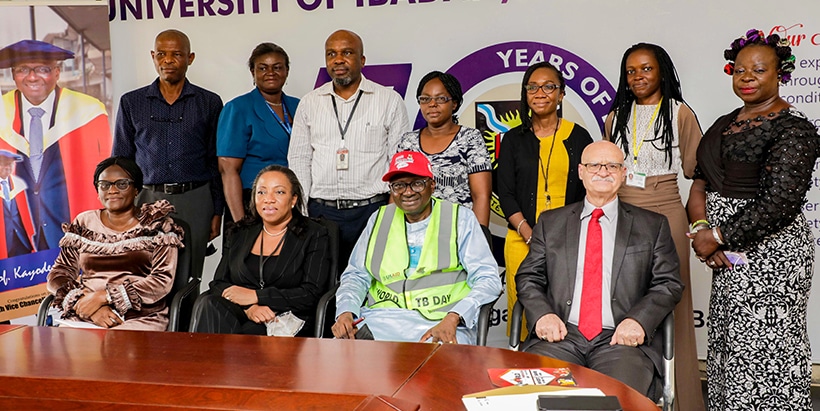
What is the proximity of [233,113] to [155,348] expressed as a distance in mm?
2103

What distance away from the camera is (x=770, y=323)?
313 centimetres

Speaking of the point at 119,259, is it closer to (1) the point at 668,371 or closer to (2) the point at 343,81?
(2) the point at 343,81

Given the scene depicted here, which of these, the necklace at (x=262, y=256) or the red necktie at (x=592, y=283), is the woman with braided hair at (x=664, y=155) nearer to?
the red necktie at (x=592, y=283)

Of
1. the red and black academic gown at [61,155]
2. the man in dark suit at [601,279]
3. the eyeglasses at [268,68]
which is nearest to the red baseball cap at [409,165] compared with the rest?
the man in dark suit at [601,279]

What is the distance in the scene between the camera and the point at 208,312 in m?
3.28

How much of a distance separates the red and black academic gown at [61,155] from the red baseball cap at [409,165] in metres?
2.64

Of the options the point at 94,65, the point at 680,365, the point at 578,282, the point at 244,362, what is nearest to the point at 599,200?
the point at 578,282

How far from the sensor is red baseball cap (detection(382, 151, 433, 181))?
3256 mm

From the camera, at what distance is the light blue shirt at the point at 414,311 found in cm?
312

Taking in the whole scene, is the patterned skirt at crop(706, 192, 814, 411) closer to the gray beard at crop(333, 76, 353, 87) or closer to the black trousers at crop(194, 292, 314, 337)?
the black trousers at crop(194, 292, 314, 337)

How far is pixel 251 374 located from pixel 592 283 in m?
1.46

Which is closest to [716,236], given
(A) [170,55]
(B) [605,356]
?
(B) [605,356]

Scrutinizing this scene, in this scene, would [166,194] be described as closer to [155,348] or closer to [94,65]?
[94,65]

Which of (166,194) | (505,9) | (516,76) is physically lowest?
(166,194)
